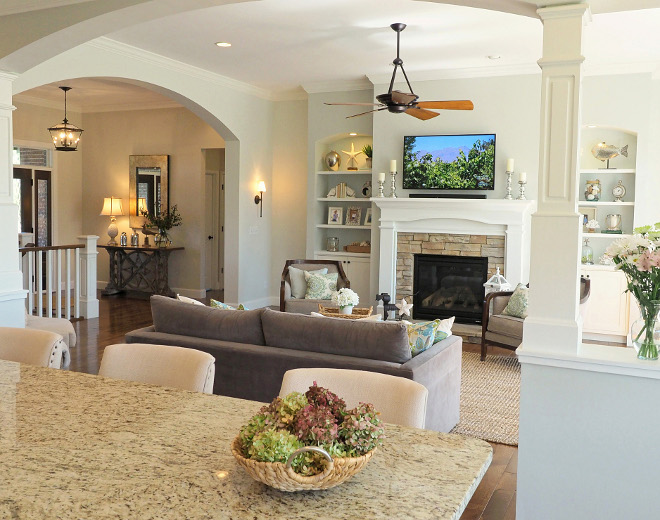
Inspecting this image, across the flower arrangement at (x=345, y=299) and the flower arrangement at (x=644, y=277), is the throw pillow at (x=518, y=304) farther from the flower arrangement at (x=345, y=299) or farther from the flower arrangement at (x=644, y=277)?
the flower arrangement at (x=644, y=277)

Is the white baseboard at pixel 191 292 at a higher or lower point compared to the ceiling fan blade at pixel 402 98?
lower

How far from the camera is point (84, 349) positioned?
622cm

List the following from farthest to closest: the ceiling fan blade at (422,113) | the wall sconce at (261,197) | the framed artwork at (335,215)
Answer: the wall sconce at (261,197) < the framed artwork at (335,215) < the ceiling fan blade at (422,113)

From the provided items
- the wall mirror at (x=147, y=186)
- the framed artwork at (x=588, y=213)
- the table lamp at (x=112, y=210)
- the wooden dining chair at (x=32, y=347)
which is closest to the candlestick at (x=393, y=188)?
the framed artwork at (x=588, y=213)

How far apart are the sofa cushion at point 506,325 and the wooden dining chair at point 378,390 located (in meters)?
4.03

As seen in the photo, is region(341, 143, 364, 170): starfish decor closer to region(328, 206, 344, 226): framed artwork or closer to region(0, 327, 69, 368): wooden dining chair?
region(328, 206, 344, 226): framed artwork

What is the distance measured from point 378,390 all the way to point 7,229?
3730 mm

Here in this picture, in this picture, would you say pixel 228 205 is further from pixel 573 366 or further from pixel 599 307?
pixel 573 366

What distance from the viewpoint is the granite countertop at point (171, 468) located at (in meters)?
1.22

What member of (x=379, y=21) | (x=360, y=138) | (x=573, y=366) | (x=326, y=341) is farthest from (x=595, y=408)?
(x=360, y=138)

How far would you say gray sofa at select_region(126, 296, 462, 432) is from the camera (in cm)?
363

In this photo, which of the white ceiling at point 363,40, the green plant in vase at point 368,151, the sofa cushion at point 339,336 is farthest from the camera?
the green plant in vase at point 368,151

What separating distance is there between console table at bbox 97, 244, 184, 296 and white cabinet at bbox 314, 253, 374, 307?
2.73 meters

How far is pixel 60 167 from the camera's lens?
1012 cm
